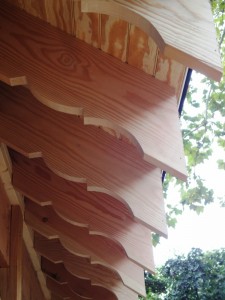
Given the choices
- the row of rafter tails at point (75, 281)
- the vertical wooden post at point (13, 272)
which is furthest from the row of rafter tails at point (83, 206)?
the row of rafter tails at point (75, 281)

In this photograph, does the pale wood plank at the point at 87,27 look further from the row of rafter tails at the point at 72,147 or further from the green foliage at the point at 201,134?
the green foliage at the point at 201,134

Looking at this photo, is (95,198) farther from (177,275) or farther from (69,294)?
(177,275)

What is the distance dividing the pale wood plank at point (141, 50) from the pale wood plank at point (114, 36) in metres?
0.02

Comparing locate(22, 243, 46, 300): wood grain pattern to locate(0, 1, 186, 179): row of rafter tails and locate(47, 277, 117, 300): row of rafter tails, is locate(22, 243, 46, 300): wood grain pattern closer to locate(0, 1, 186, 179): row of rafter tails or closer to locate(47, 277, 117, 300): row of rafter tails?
locate(47, 277, 117, 300): row of rafter tails

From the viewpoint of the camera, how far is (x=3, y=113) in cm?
200

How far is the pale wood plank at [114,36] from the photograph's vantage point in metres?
1.48

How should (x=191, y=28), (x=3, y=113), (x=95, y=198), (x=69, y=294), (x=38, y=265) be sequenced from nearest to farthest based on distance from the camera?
(x=191, y=28) → (x=3, y=113) → (x=95, y=198) → (x=38, y=265) → (x=69, y=294)

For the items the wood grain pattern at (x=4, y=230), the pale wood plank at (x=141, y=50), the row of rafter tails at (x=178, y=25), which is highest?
the row of rafter tails at (x=178, y=25)

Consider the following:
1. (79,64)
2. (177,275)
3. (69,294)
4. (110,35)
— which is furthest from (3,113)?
(177,275)

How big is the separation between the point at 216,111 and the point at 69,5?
3026 millimetres

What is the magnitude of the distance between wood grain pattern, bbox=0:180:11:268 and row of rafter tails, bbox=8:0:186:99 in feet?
3.60

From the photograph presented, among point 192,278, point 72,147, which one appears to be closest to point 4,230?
point 72,147

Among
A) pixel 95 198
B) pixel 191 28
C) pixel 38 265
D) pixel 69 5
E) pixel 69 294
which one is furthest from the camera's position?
pixel 69 294

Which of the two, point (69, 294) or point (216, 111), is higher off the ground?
point (216, 111)
